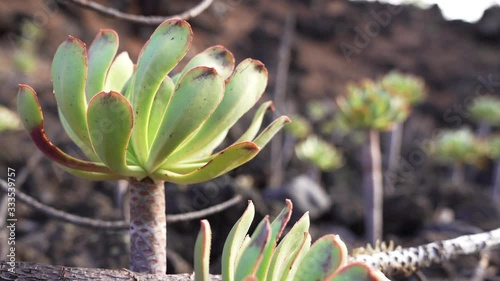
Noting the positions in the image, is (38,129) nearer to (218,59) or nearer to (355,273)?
(218,59)

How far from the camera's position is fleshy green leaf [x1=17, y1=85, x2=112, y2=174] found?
74cm

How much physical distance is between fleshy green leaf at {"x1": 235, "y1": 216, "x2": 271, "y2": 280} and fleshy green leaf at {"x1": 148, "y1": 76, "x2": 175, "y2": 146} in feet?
1.05

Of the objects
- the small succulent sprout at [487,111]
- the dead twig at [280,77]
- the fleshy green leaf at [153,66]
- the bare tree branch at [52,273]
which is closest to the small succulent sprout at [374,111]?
the dead twig at [280,77]

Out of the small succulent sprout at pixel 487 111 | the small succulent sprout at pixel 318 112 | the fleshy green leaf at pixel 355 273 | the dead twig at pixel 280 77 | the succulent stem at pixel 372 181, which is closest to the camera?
the fleshy green leaf at pixel 355 273

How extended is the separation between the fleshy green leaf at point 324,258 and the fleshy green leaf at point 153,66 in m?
0.32

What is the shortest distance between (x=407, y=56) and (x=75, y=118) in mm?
19345

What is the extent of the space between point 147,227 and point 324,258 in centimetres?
31

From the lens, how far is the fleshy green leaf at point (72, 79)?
74cm

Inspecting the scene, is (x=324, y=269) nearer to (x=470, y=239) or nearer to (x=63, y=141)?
(x=470, y=239)

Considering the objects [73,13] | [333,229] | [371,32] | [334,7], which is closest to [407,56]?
[371,32]

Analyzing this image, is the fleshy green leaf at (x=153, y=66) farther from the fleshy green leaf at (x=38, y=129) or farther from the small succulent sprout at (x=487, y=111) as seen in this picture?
the small succulent sprout at (x=487, y=111)

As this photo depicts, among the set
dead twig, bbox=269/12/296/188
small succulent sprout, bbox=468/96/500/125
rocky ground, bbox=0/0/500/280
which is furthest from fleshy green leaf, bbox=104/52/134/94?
small succulent sprout, bbox=468/96/500/125

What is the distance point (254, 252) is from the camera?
1.87 feet

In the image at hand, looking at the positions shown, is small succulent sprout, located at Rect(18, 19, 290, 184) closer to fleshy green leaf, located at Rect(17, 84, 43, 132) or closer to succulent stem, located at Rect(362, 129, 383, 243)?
fleshy green leaf, located at Rect(17, 84, 43, 132)
